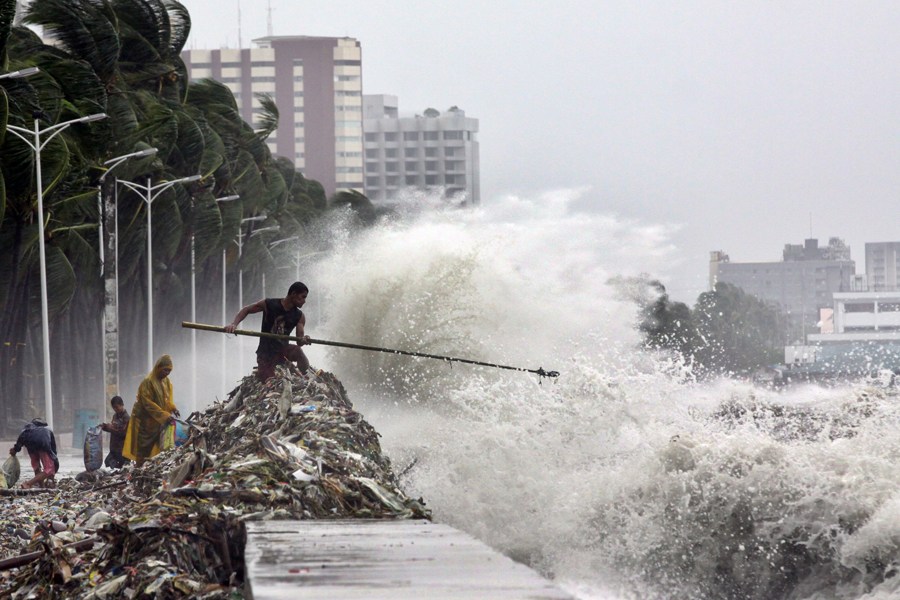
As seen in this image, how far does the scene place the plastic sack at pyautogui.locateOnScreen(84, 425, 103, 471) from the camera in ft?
76.6

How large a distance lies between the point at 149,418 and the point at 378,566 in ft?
41.8

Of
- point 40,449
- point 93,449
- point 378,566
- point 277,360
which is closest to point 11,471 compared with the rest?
point 40,449

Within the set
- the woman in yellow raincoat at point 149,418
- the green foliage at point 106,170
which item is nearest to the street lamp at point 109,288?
the green foliage at point 106,170

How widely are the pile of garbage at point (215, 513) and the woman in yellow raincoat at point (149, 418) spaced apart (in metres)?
5.94

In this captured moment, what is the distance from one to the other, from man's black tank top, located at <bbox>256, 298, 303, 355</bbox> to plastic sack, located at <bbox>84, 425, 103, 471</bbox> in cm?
741

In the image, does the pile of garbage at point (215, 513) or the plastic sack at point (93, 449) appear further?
the plastic sack at point (93, 449)

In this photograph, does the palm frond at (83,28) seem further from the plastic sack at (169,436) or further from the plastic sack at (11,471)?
the plastic sack at (169,436)

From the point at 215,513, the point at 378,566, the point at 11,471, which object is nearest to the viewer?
the point at 378,566

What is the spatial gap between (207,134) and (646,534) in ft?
164

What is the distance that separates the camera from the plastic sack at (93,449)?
76.6 feet

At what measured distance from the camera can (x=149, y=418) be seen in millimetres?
20281

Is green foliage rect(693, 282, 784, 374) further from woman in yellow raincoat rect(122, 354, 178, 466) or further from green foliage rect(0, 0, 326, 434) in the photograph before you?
woman in yellow raincoat rect(122, 354, 178, 466)

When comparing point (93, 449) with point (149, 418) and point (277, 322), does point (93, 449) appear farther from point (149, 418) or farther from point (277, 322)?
point (277, 322)

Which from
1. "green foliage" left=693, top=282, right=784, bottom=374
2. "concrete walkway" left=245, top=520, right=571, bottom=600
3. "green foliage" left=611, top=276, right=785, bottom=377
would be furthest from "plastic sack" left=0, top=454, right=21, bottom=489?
"green foliage" left=693, top=282, right=784, bottom=374
